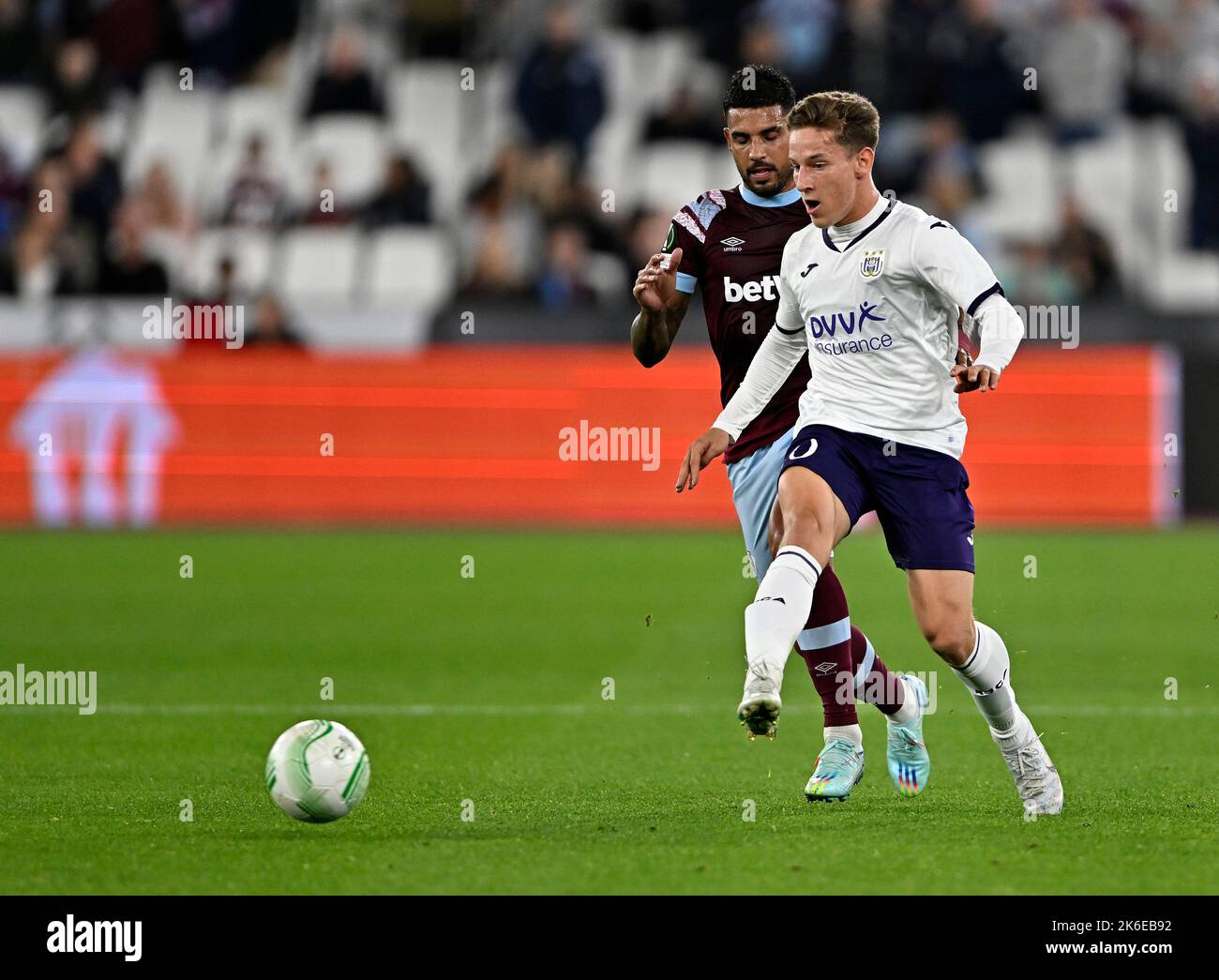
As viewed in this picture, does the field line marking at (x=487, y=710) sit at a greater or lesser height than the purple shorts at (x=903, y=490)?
lesser

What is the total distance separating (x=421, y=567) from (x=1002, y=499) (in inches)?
191

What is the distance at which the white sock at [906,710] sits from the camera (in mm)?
6883

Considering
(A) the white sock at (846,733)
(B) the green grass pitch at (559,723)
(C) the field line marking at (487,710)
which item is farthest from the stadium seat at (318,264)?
(A) the white sock at (846,733)

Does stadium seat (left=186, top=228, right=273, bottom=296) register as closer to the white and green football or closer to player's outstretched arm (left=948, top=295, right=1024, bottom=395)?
the white and green football

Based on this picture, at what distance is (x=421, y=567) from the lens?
14.1 m

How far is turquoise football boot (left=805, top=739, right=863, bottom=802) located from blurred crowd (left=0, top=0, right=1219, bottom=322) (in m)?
11.0

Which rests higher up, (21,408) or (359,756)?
(21,408)

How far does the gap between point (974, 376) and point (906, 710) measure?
5.50 feet

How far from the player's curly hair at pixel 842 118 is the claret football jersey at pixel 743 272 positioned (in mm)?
892

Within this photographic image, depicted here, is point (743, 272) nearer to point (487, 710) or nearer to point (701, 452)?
point (701, 452)

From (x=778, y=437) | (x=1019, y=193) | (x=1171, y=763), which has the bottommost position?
(x=1171, y=763)

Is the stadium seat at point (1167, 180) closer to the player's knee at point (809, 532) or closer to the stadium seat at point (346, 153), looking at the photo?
the stadium seat at point (346, 153)
